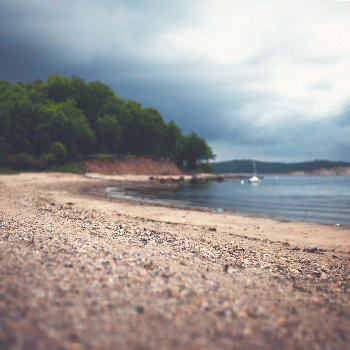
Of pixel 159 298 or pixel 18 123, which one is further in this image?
pixel 18 123

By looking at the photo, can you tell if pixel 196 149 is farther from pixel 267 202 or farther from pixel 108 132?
pixel 267 202

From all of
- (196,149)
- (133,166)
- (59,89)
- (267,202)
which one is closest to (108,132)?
(133,166)

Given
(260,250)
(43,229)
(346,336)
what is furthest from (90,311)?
(260,250)

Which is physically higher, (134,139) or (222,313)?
(134,139)

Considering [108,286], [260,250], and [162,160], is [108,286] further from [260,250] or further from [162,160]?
[162,160]

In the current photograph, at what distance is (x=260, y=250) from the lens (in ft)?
28.3

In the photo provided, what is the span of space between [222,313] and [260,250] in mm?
5451

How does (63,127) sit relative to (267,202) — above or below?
above

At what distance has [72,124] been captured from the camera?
6244 cm

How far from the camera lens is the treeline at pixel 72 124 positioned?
180 feet

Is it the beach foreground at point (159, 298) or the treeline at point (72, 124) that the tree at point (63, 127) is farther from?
the beach foreground at point (159, 298)

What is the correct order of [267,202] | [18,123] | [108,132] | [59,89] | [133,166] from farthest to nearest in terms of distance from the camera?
[59,89] < [108,132] < [133,166] < [18,123] < [267,202]

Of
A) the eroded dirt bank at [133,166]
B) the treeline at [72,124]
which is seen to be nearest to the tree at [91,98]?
the treeline at [72,124]

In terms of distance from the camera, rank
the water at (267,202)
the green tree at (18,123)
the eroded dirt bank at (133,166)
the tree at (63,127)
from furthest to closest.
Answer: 1. the eroded dirt bank at (133,166)
2. the tree at (63,127)
3. the green tree at (18,123)
4. the water at (267,202)
